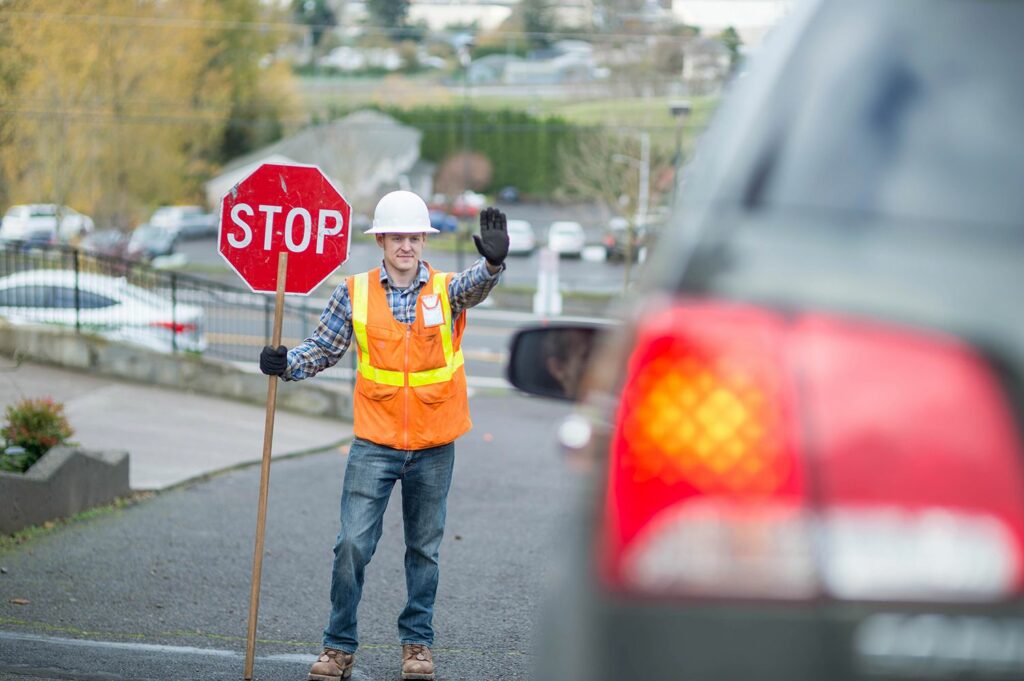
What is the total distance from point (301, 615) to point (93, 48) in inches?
1404

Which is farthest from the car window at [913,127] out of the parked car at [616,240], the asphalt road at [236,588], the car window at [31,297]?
the parked car at [616,240]

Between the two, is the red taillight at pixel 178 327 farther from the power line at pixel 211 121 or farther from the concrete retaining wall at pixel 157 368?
the power line at pixel 211 121

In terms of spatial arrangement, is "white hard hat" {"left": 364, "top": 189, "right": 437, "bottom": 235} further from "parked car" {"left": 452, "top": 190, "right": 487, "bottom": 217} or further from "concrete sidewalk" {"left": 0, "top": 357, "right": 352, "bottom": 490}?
"parked car" {"left": 452, "top": 190, "right": 487, "bottom": 217}

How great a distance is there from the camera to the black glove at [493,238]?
20.5ft

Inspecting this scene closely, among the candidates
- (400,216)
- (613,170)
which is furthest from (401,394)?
(613,170)

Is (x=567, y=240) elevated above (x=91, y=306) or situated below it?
below

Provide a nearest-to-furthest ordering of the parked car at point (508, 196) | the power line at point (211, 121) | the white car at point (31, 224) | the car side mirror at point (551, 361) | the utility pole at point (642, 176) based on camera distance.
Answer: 1. the car side mirror at point (551, 361)
2. the power line at point (211, 121)
3. the utility pole at point (642, 176)
4. the white car at point (31, 224)
5. the parked car at point (508, 196)

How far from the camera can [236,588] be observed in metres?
8.57

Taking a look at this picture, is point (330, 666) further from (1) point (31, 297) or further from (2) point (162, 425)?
(1) point (31, 297)

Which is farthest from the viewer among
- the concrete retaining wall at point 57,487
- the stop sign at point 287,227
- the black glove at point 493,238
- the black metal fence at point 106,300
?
the black metal fence at point 106,300

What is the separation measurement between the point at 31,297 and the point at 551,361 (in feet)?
61.5

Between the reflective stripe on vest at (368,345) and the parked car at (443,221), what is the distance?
64.9 metres

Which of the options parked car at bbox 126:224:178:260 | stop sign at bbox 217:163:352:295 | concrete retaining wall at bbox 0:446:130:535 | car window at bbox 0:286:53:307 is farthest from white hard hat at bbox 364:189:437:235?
parked car at bbox 126:224:178:260

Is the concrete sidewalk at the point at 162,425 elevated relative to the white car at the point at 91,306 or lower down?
lower down
